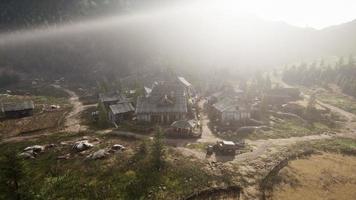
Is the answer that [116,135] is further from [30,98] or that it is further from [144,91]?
[30,98]

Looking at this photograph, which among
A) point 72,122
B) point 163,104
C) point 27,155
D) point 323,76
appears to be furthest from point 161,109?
point 323,76

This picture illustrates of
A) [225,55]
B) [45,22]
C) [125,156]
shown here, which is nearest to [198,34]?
[225,55]

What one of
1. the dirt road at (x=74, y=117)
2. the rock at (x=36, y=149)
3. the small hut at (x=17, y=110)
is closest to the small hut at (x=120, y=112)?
the dirt road at (x=74, y=117)

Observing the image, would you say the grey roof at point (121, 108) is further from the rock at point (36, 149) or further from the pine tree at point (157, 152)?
the pine tree at point (157, 152)

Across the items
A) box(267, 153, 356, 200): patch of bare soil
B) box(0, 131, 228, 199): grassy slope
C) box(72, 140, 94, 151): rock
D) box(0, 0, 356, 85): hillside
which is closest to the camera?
box(0, 131, 228, 199): grassy slope

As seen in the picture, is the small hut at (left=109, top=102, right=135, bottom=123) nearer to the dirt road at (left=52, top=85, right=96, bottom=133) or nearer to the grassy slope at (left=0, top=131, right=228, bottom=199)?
the dirt road at (left=52, top=85, right=96, bottom=133)

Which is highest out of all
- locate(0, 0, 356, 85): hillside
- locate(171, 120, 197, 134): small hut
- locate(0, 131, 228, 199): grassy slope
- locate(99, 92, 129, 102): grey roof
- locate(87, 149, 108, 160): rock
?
locate(0, 0, 356, 85): hillside

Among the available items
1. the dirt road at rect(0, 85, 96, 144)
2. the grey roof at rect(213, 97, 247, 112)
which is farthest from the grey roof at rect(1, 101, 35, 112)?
the grey roof at rect(213, 97, 247, 112)
